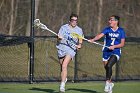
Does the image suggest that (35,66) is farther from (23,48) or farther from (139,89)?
(139,89)

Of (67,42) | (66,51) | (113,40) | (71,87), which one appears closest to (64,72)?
(66,51)

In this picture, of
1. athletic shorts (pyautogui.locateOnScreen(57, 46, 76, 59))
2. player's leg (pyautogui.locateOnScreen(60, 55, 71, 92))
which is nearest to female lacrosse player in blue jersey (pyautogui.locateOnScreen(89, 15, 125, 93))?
athletic shorts (pyautogui.locateOnScreen(57, 46, 76, 59))

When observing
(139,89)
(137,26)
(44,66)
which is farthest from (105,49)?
(137,26)

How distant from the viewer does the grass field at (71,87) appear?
53.2ft

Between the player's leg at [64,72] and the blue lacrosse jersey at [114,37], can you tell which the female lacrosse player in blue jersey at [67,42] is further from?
the blue lacrosse jersey at [114,37]

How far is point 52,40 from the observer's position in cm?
1836

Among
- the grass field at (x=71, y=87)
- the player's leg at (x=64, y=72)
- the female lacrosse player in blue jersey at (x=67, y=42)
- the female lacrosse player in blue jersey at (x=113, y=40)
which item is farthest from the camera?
the grass field at (x=71, y=87)

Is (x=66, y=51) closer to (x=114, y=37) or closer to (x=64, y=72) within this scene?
(x=64, y=72)

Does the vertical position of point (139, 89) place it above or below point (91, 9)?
below

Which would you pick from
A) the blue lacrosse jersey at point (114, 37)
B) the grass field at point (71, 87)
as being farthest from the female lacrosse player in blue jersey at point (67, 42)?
the grass field at point (71, 87)

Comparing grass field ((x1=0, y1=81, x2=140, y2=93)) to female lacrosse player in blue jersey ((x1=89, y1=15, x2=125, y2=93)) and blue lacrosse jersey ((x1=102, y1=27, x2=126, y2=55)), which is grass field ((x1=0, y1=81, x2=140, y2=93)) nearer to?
female lacrosse player in blue jersey ((x1=89, y1=15, x2=125, y2=93))

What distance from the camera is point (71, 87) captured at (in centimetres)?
1730

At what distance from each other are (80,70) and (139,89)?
7.89 feet

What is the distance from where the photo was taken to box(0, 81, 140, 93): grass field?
53.2 ft
